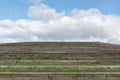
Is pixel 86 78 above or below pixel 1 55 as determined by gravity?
below

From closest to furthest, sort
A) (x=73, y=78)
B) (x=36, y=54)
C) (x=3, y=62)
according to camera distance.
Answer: (x=73, y=78)
(x=3, y=62)
(x=36, y=54)

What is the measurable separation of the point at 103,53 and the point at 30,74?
1367 cm

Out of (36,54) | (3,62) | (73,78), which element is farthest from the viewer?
(36,54)

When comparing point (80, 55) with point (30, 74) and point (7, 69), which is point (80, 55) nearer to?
point (7, 69)

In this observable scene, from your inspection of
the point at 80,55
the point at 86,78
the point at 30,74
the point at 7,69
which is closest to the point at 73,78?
the point at 86,78

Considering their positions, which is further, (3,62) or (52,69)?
(3,62)

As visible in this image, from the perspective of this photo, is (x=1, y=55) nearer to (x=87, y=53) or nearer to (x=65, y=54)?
(x=65, y=54)

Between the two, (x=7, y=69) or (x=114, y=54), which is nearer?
(x=7, y=69)

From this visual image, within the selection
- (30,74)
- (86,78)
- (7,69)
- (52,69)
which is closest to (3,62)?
(7,69)

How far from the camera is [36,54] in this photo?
89.7 ft

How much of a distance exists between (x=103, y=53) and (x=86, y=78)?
13.1m

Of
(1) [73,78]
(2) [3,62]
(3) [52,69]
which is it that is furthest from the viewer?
(2) [3,62]

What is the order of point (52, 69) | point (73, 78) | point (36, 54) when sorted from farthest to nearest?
point (36, 54) → point (52, 69) → point (73, 78)

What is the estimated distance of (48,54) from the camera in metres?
27.7
